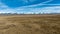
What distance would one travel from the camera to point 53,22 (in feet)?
2.60

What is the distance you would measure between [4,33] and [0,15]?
17 cm

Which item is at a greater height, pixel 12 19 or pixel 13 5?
pixel 13 5

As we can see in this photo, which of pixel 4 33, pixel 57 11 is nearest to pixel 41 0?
pixel 57 11

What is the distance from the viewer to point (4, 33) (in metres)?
0.74

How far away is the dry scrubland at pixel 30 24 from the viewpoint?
29.5 inches

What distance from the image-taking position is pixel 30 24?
0.79m

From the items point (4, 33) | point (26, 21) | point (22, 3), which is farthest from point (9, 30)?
point (22, 3)

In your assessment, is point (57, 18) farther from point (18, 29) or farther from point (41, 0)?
point (18, 29)

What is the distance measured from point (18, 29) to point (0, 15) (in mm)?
197

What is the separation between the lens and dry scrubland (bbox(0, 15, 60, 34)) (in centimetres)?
75


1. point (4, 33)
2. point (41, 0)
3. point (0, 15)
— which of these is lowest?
point (4, 33)

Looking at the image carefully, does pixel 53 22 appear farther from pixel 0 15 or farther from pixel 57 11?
pixel 0 15

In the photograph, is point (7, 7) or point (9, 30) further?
point (7, 7)

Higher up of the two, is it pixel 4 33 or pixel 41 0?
pixel 41 0
